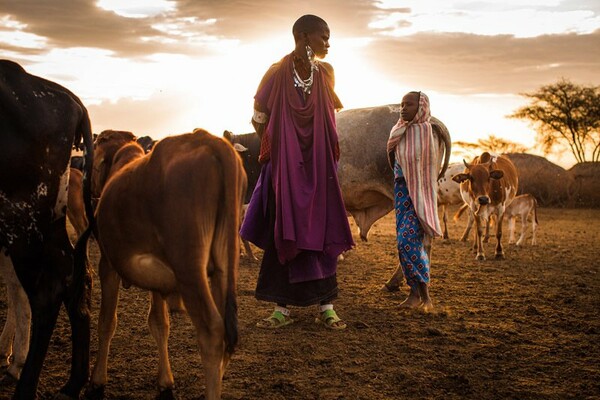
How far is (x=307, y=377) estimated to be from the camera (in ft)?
14.2

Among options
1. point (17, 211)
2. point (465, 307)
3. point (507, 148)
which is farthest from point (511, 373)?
point (507, 148)

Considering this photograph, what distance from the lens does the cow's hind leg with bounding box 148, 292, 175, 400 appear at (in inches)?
151

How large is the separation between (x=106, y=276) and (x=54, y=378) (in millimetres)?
909

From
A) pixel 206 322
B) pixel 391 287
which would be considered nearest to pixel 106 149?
pixel 206 322

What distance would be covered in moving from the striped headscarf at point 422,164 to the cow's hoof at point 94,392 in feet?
11.9

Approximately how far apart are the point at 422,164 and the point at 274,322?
7.16 feet

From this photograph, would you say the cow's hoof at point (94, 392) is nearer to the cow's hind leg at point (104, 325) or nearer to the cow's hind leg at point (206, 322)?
the cow's hind leg at point (104, 325)

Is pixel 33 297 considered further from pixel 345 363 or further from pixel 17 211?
pixel 345 363

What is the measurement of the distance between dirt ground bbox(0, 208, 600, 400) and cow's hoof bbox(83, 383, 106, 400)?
0.31 feet

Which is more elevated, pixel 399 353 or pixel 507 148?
pixel 507 148

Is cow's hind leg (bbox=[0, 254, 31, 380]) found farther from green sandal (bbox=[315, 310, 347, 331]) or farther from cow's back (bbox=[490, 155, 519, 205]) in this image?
cow's back (bbox=[490, 155, 519, 205])

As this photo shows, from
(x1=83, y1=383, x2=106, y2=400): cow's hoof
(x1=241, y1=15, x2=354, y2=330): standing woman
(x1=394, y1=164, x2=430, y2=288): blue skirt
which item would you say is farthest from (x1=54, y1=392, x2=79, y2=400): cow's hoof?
(x1=394, y1=164, x2=430, y2=288): blue skirt

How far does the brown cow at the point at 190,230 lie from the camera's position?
316 centimetres

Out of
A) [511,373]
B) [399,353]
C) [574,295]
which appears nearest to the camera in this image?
[511,373]
